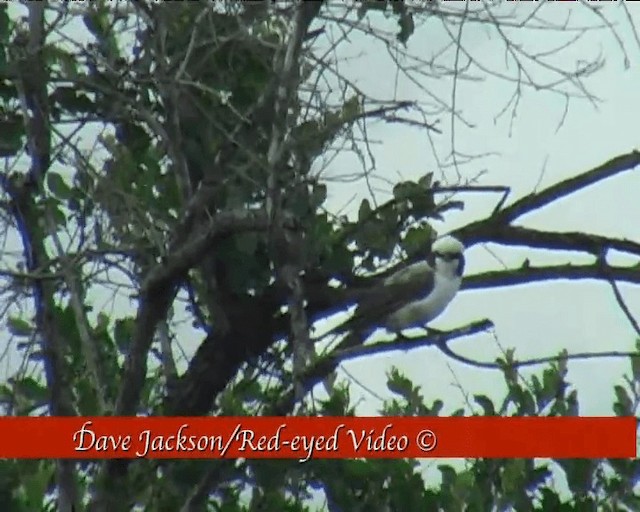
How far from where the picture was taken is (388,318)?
3.72m

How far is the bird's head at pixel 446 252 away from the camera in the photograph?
145 inches

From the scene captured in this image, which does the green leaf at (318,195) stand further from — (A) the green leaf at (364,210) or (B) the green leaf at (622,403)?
(B) the green leaf at (622,403)

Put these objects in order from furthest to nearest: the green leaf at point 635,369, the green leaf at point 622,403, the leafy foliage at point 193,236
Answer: the green leaf at point 635,369, the green leaf at point 622,403, the leafy foliage at point 193,236

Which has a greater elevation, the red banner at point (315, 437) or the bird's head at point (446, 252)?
the bird's head at point (446, 252)

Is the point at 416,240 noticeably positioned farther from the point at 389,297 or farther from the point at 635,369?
the point at 635,369

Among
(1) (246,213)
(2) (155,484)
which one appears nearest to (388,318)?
(2) (155,484)

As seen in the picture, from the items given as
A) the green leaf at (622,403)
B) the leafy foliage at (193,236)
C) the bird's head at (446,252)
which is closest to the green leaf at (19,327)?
the leafy foliage at (193,236)

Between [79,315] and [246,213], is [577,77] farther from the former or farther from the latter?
[79,315]

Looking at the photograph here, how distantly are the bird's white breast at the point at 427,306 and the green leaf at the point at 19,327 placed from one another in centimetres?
100

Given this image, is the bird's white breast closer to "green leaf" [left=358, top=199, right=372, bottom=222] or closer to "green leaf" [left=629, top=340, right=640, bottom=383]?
"green leaf" [left=358, top=199, right=372, bottom=222]

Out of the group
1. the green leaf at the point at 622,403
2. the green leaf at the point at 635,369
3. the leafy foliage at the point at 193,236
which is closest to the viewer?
the leafy foliage at the point at 193,236

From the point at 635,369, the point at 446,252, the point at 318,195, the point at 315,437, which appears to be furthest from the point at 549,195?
the point at 635,369

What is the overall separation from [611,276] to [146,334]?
1158 millimetres

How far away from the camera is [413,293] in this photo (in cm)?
375
